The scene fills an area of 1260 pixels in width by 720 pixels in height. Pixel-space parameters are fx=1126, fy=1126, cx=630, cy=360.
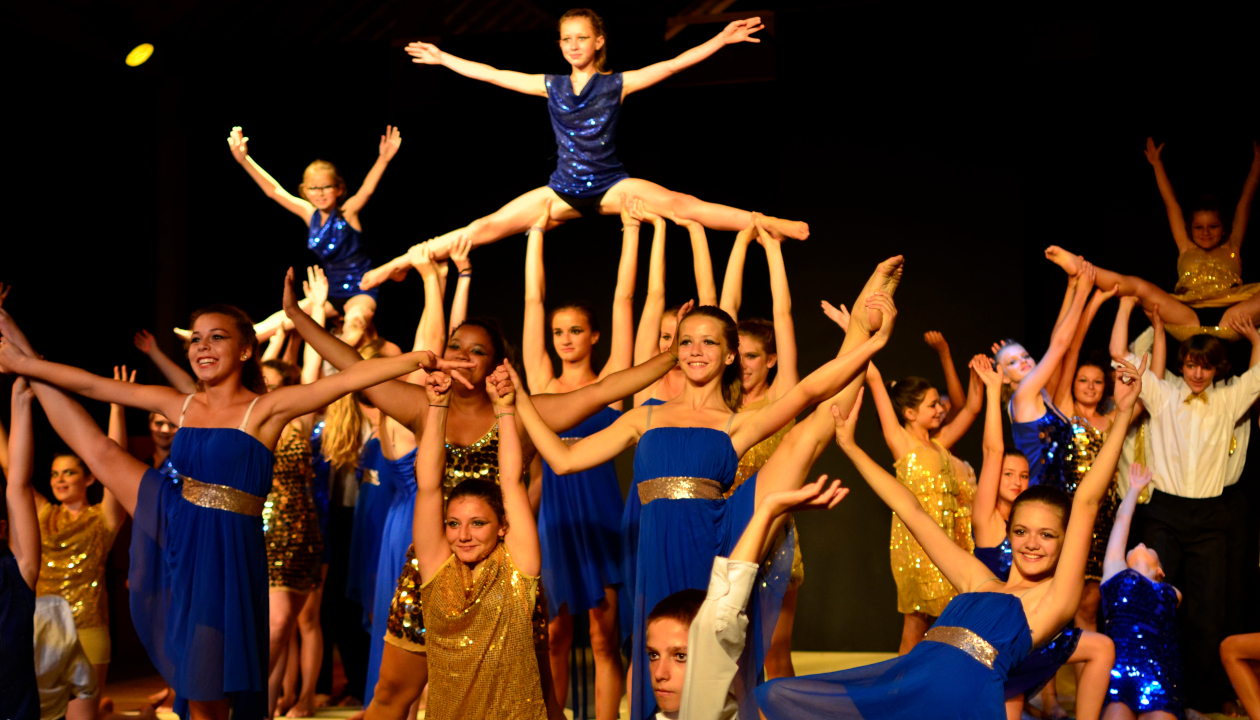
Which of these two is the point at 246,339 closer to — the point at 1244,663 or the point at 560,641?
the point at 560,641

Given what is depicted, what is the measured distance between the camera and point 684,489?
3051mm

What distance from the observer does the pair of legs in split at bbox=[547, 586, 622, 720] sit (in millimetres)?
3752

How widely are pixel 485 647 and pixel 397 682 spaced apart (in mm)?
514

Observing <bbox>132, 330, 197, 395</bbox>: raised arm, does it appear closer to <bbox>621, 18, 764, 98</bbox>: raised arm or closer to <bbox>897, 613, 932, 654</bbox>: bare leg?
<bbox>621, 18, 764, 98</bbox>: raised arm

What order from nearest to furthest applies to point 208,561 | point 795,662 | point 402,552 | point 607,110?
point 208,561 → point 402,552 → point 607,110 → point 795,662

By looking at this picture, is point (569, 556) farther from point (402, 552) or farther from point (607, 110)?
point (607, 110)

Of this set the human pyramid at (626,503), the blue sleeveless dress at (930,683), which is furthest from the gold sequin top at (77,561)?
the blue sleeveless dress at (930,683)

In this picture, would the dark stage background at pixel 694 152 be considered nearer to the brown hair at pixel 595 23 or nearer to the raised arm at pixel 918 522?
the brown hair at pixel 595 23

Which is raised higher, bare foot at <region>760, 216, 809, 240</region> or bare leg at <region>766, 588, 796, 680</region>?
bare foot at <region>760, 216, 809, 240</region>

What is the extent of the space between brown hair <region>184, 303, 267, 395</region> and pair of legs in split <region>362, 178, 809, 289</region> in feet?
3.78

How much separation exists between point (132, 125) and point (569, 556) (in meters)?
4.47

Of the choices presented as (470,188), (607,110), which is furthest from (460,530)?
(470,188)

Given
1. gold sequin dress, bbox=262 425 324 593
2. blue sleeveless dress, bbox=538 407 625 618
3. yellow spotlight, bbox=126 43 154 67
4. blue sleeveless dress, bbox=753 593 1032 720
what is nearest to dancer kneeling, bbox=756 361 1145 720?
blue sleeveless dress, bbox=753 593 1032 720

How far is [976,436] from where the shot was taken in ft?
19.3
